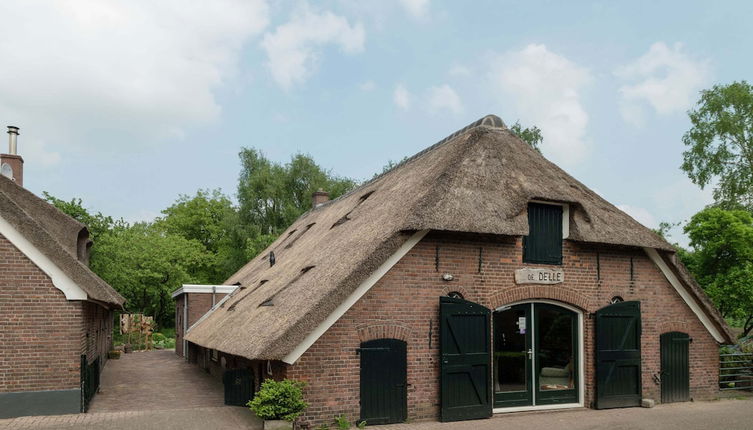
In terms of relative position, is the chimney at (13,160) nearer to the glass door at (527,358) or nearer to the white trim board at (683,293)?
the glass door at (527,358)

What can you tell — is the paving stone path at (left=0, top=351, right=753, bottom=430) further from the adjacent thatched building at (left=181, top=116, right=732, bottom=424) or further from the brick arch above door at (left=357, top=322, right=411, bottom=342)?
the brick arch above door at (left=357, top=322, right=411, bottom=342)

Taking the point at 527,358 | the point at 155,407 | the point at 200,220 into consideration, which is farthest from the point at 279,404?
the point at 200,220

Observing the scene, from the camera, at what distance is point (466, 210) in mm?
12625

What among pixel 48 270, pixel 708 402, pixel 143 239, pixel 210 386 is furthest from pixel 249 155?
pixel 708 402

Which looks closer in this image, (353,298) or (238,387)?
(353,298)

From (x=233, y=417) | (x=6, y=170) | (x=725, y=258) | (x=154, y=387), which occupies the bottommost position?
(x=154, y=387)

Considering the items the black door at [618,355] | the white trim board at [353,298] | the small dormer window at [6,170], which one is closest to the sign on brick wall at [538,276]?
the black door at [618,355]

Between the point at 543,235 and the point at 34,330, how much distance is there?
1104cm

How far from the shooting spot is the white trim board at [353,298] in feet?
36.2

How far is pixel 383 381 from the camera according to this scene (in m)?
11.8

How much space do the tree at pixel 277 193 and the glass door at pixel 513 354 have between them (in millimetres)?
28985

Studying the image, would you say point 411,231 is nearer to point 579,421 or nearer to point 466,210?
point 466,210

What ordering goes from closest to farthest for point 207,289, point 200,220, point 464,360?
point 464,360
point 207,289
point 200,220

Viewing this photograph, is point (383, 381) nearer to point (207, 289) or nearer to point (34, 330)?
point (34, 330)
